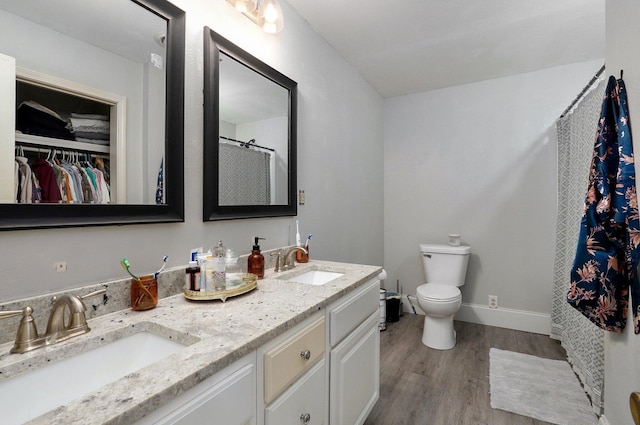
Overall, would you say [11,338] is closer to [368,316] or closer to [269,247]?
[269,247]

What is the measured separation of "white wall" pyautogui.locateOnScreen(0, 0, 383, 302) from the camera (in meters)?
0.90

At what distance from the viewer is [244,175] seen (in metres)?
1.58

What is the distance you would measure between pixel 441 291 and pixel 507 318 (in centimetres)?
92

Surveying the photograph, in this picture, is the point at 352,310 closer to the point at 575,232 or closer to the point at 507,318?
the point at 575,232

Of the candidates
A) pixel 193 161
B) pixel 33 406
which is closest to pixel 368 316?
pixel 193 161

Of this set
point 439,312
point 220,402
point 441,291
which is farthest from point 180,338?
point 441,291

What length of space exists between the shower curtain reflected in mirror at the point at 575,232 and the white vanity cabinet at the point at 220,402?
1941 millimetres

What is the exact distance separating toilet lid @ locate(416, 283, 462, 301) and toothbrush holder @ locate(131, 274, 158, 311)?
2070mm

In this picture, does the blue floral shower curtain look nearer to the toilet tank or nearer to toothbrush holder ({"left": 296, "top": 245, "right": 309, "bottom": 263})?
toothbrush holder ({"left": 296, "top": 245, "right": 309, "bottom": 263})

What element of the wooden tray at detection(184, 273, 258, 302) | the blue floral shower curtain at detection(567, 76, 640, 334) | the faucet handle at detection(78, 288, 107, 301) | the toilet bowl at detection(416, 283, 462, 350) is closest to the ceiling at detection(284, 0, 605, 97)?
the blue floral shower curtain at detection(567, 76, 640, 334)

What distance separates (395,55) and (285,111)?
50.0 inches

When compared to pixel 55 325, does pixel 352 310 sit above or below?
below

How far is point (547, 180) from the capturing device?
9.06 feet

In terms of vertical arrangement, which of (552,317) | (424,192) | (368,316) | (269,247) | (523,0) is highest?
(523,0)
